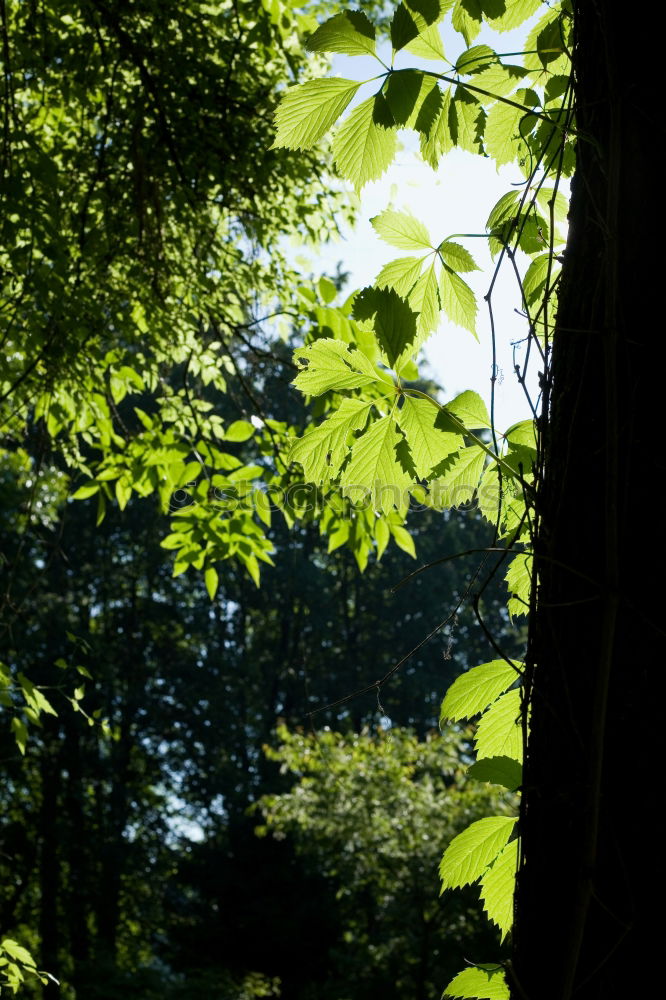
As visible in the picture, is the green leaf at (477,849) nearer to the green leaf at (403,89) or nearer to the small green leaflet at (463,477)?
the small green leaflet at (463,477)

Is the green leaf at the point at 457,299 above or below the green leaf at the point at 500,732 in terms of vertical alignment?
above

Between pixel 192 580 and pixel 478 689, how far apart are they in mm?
24967

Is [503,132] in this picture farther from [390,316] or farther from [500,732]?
[500,732]

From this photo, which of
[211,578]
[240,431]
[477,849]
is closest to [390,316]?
[477,849]

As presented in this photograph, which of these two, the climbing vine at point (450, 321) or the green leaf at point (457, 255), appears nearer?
the climbing vine at point (450, 321)

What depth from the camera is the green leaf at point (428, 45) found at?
1103 mm

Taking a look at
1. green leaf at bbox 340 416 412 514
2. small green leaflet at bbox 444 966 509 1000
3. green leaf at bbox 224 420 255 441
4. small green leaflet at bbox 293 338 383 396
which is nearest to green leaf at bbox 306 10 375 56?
small green leaflet at bbox 293 338 383 396

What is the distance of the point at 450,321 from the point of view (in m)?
1.24

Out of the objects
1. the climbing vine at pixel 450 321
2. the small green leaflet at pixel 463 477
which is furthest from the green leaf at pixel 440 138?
the small green leaflet at pixel 463 477

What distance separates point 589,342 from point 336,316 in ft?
7.73

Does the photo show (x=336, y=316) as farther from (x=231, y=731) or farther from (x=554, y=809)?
(x=231, y=731)

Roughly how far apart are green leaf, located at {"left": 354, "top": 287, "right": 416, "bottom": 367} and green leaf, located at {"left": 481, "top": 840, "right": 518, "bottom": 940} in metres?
0.63

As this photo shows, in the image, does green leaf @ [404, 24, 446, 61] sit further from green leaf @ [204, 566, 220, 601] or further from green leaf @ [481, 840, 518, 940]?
green leaf @ [204, 566, 220, 601]

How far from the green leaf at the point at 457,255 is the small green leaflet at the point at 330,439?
0.25 m
